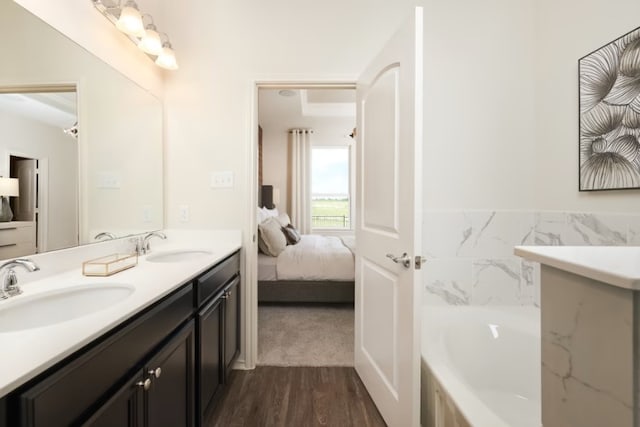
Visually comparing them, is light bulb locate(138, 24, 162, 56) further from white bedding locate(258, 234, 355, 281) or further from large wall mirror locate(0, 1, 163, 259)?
white bedding locate(258, 234, 355, 281)

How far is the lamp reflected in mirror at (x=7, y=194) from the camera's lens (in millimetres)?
953

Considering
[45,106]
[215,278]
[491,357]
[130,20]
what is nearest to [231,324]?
[215,278]

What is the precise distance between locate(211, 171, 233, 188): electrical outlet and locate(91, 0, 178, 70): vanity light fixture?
781mm

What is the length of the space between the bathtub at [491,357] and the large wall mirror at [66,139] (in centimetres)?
182

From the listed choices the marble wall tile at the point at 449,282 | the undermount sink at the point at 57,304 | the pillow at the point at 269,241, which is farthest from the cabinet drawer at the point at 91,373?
the pillow at the point at 269,241

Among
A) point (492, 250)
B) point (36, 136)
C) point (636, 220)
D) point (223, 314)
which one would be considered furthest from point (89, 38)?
point (636, 220)

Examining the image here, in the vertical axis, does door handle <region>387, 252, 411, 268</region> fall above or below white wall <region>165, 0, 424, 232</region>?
below

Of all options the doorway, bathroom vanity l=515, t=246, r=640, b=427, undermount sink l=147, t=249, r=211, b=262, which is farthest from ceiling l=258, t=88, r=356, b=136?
bathroom vanity l=515, t=246, r=640, b=427

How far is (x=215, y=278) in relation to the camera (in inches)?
55.2

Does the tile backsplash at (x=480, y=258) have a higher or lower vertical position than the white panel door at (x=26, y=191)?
lower

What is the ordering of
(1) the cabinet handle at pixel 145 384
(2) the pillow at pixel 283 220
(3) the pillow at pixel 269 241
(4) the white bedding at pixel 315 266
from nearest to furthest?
(1) the cabinet handle at pixel 145 384, (4) the white bedding at pixel 315 266, (3) the pillow at pixel 269 241, (2) the pillow at pixel 283 220

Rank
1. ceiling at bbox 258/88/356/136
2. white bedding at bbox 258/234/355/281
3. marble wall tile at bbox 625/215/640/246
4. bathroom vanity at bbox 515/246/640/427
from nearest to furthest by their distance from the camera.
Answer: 1. bathroom vanity at bbox 515/246/640/427
2. marble wall tile at bbox 625/215/640/246
3. white bedding at bbox 258/234/355/281
4. ceiling at bbox 258/88/356/136

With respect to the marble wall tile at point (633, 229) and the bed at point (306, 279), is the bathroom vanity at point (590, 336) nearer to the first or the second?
the marble wall tile at point (633, 229)

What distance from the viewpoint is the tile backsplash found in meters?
1.74
